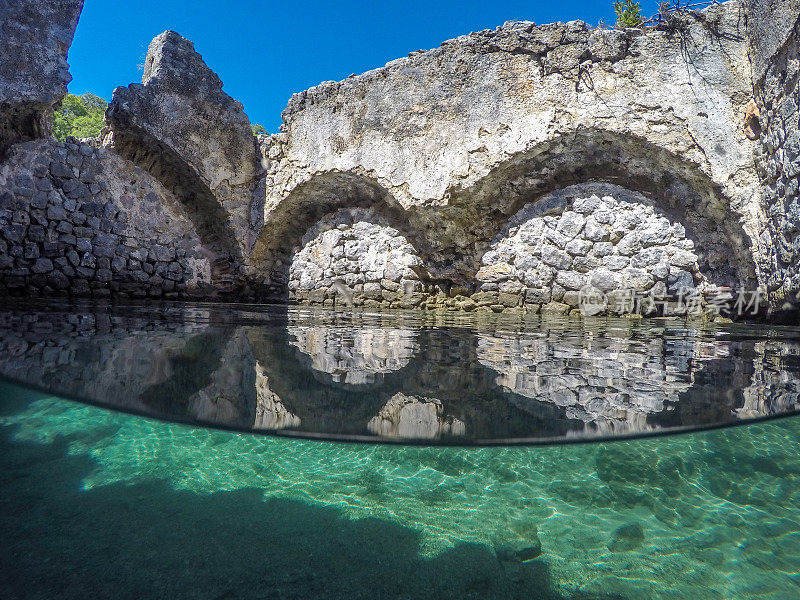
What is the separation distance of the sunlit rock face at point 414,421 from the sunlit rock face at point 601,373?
0.33 meters

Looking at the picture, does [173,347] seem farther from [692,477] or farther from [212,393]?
[692,477]

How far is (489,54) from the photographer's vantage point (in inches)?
208

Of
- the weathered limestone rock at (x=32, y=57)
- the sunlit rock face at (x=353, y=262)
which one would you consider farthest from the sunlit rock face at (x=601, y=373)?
the weathered limestone rock at (x=32, y=57)

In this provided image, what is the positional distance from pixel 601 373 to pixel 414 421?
36.8 inches

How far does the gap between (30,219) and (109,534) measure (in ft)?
17.1

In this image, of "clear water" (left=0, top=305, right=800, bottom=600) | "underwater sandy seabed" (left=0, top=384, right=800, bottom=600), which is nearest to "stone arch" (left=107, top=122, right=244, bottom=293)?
"clear water" (left=0, top=305, right=800, bottom=600)

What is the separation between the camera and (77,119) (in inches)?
733

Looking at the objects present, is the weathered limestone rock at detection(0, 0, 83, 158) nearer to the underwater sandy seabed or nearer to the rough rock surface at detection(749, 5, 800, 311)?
the underwater sandy seabed

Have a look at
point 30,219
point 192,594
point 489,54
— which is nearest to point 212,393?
point 192,594

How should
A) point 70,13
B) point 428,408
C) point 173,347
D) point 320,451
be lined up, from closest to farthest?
1. point 428,408
2. point 173,347
3. point 320,451
4. point 70,13

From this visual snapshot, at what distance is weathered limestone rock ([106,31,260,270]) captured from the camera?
232 inches

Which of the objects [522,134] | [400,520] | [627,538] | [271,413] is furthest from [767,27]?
[271,413]

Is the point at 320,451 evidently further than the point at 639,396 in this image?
Yes

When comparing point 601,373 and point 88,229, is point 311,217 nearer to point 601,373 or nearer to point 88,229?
point 88,229
